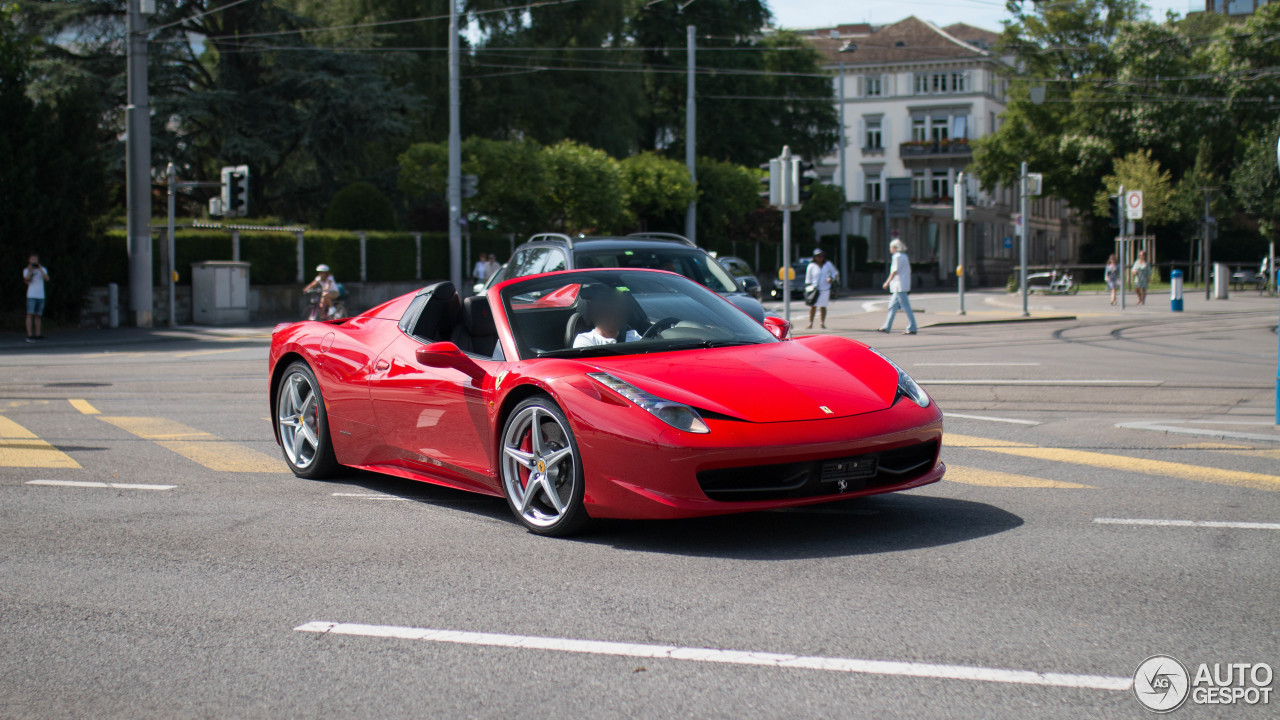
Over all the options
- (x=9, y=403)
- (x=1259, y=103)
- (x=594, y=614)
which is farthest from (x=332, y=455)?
(x=1259, y=103)

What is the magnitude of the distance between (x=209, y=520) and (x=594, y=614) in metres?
2.77

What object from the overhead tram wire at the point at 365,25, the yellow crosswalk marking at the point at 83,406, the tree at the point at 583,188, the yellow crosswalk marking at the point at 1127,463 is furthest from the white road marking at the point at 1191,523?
the overhead tram wire at the point at 365,25

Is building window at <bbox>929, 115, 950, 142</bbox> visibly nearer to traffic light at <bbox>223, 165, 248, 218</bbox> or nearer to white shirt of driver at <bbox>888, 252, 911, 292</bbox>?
traffic light at <bbox>223, 165, 248, 218</bbox>

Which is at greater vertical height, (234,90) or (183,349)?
(234,90)

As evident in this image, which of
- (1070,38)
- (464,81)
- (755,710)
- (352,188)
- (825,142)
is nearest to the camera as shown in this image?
(755,710)

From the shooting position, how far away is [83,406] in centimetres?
1205

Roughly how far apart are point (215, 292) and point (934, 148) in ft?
233

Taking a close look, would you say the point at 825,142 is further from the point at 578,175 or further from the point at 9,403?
the point at 9,403

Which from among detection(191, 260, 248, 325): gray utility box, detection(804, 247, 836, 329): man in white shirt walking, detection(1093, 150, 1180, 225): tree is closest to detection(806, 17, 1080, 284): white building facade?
detection(1093, 150, 1180, 225): tree

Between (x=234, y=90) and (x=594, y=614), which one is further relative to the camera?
(x=234, y=90)

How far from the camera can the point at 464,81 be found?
50.1m

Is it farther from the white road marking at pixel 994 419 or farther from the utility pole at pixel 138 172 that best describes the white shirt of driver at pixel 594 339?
the utility pole at pixel 138 172

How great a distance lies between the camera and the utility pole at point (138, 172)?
89.2 ft

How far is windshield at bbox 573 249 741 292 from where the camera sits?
14195mm
